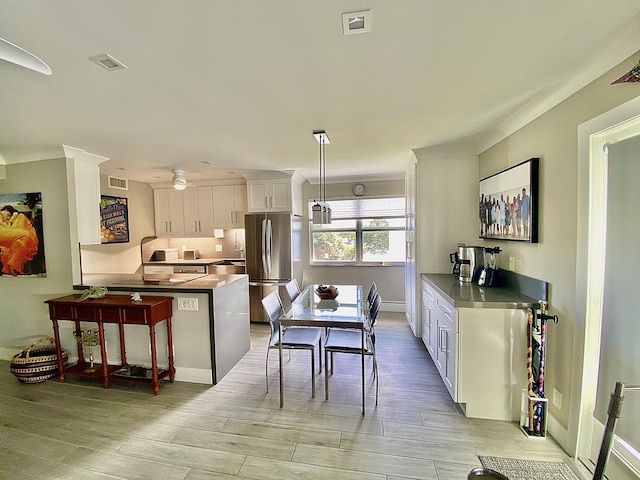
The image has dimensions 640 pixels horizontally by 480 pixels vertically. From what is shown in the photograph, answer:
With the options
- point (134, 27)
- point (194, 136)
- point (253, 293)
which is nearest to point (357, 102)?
point (134, 27)

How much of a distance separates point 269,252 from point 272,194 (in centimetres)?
99

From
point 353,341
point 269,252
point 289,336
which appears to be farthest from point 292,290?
point 269,252

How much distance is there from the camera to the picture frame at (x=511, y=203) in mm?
2219

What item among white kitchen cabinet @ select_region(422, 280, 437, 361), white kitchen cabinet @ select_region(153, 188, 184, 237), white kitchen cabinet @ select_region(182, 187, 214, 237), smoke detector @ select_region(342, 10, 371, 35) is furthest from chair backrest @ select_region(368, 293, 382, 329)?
white kitchen cabinet @ select_region(153, 188, 184, 237)

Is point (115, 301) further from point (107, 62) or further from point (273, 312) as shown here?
point (107, 62)

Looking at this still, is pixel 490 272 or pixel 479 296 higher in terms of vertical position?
pixel 490 272

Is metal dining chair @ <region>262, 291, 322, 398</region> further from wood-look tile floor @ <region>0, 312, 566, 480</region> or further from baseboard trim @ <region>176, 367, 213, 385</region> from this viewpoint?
baseboard trim @ <region>176, 367, 213, 385</region>

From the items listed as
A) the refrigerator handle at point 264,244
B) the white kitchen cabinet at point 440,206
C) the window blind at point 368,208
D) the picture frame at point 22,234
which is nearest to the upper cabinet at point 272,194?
the refrigerator handle at point 264,244

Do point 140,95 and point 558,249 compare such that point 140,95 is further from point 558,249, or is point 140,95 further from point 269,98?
point 558,249

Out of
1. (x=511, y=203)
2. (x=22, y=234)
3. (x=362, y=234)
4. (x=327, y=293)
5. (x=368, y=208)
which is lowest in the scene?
(x=327, y=293)

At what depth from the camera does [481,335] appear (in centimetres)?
225

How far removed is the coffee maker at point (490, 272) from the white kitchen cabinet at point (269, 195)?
295 centimetres

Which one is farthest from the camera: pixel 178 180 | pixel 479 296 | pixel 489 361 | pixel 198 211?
pixel 198 211

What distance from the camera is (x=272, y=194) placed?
4.70 metres
